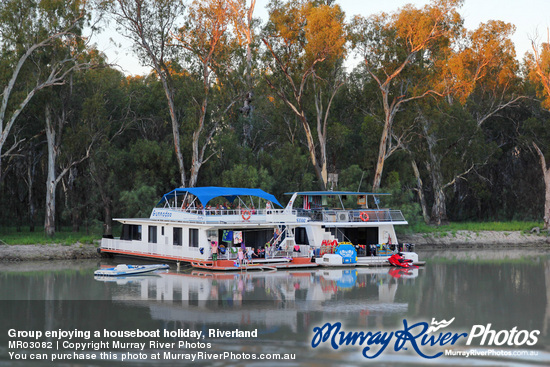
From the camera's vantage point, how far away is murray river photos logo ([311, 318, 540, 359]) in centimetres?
1636

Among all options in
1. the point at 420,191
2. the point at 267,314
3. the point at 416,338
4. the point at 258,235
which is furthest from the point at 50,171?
the point at 416,338

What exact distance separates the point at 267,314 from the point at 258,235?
493 inches

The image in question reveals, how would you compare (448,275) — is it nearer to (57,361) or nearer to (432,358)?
(432,358)

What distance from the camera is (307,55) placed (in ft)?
150

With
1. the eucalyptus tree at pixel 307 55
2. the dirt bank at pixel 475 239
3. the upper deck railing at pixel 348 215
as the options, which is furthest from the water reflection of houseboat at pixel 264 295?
the eucalyptus tree at pixel 307 55

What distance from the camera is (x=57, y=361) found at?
1519 centimetres

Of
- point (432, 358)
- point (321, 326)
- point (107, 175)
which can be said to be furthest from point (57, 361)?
point (107, 175)

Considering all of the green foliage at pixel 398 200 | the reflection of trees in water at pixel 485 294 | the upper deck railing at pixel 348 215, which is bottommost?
the reflection of trees in water at pixel 485 294

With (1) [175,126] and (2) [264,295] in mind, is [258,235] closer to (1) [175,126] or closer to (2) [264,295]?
(2) [264,295]

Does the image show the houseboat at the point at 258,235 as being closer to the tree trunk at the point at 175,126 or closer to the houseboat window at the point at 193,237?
the houseboat window at the point at 193,237

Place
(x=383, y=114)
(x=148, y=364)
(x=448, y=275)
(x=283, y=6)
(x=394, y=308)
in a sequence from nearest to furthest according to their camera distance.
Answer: (x=148, y=364) → (x=394, y=308) → (x=448, y=275) → (x=283, y=6) → (x=383, y=114)

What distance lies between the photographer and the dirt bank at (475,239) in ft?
148

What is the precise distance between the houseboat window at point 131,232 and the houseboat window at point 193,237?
5101mm

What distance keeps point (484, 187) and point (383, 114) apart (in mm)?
14421
